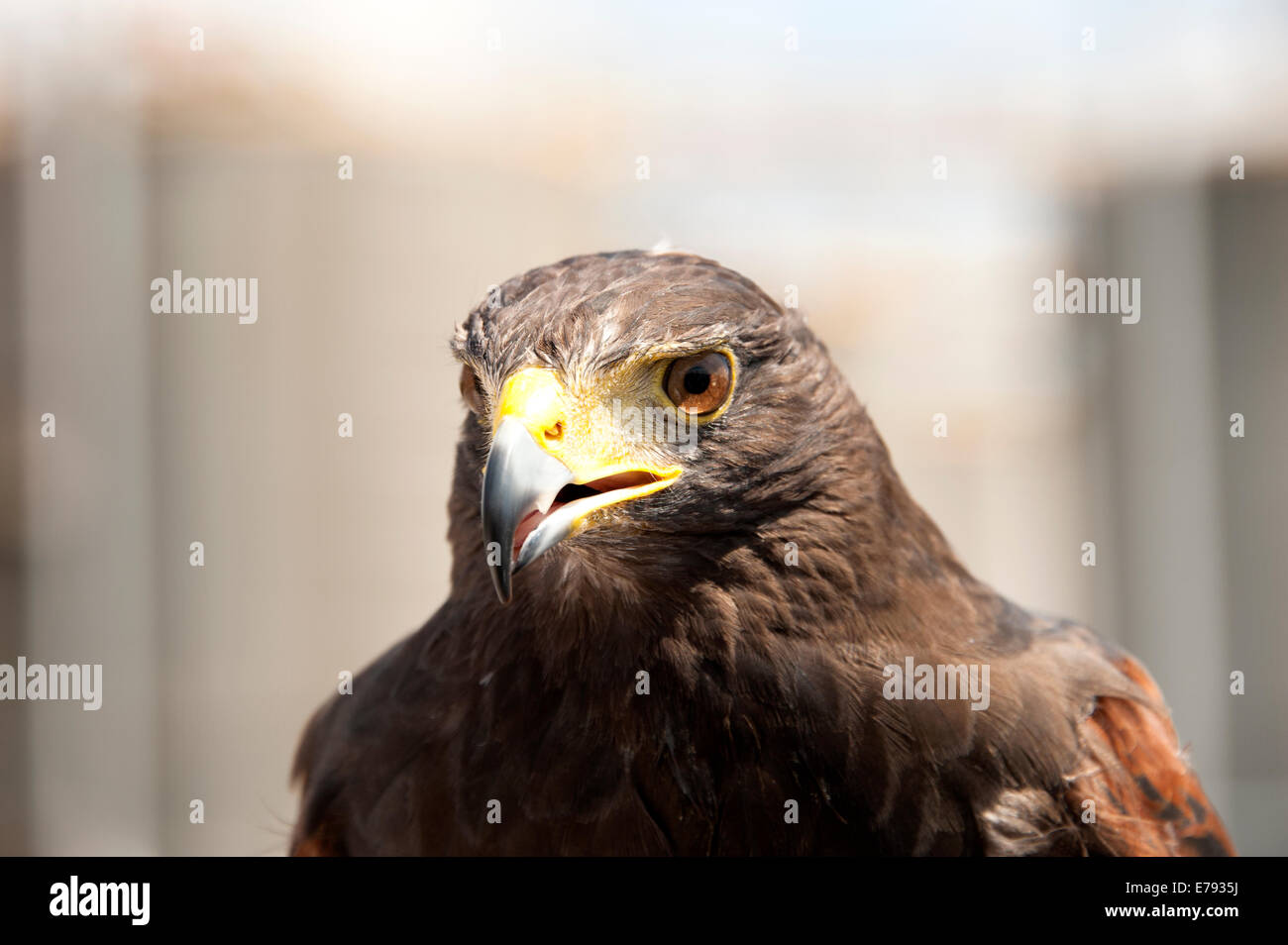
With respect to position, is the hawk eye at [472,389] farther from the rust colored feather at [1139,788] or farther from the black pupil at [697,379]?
the rust colored feather at [1139,788]

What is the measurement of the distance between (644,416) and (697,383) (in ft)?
0.33

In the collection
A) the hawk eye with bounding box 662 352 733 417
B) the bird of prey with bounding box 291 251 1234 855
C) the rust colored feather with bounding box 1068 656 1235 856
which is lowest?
the rust colored feather with bounding box 1068 656 1235 856

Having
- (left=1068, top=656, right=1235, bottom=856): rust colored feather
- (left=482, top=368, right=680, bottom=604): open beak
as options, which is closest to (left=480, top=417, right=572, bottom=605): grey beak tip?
(left=482, top=368, right=680, bottom=604): open beak

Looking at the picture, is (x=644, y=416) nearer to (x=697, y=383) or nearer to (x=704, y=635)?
(x=697, y=383)

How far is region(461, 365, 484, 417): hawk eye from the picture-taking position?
1.74m

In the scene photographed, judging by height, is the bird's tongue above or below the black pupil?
below

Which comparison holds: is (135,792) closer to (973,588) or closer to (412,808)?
(412,808)

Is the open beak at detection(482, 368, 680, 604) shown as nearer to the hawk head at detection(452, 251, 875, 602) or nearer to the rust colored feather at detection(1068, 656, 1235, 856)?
the hawk head at detection(452, 251, 875, 602)

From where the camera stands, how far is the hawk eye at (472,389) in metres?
1.74

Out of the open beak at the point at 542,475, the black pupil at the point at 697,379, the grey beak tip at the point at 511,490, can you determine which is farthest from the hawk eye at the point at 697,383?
the grey beak tip at the point at 511,490

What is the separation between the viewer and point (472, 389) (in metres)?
1.77

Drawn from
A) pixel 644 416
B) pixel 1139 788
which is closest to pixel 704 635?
pixel 644 416
